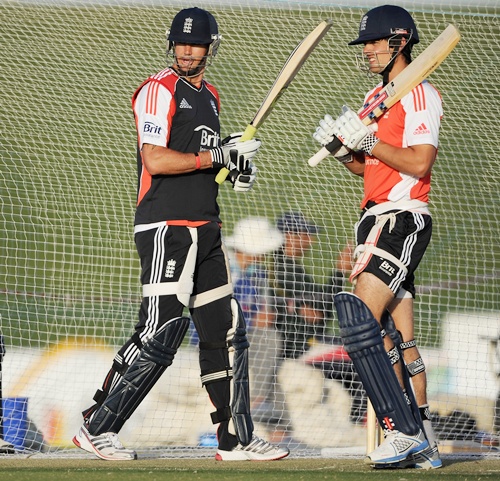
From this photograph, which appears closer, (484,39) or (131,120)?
(484,39)

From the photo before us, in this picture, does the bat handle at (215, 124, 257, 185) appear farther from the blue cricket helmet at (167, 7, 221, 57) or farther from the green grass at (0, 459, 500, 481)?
the green grass at (0, 459, 500, 481)

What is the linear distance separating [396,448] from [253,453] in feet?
2.36

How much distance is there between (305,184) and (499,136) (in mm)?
1267

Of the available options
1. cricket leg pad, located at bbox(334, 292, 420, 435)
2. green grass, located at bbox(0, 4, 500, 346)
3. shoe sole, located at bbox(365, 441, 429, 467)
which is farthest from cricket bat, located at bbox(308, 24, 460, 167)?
green grass, located at bbox(0, 4, 500, 346)

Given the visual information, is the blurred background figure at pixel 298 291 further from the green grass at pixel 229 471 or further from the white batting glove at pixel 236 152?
the white batting glove at pixel 236 152

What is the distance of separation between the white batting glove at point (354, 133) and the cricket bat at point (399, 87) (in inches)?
3.1

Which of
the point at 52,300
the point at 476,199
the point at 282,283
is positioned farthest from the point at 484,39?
the point at 52,300

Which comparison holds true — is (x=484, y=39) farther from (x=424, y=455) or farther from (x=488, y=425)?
(x=424, y=455)

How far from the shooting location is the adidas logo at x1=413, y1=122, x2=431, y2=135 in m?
3.87

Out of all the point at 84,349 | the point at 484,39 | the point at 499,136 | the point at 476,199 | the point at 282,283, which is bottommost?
the point at 84,349

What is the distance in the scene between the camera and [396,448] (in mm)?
3732

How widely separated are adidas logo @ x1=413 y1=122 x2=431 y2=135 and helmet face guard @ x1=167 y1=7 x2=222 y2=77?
944 mm

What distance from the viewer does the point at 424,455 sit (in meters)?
3.99

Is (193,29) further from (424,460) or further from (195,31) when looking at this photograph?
(424,460)
